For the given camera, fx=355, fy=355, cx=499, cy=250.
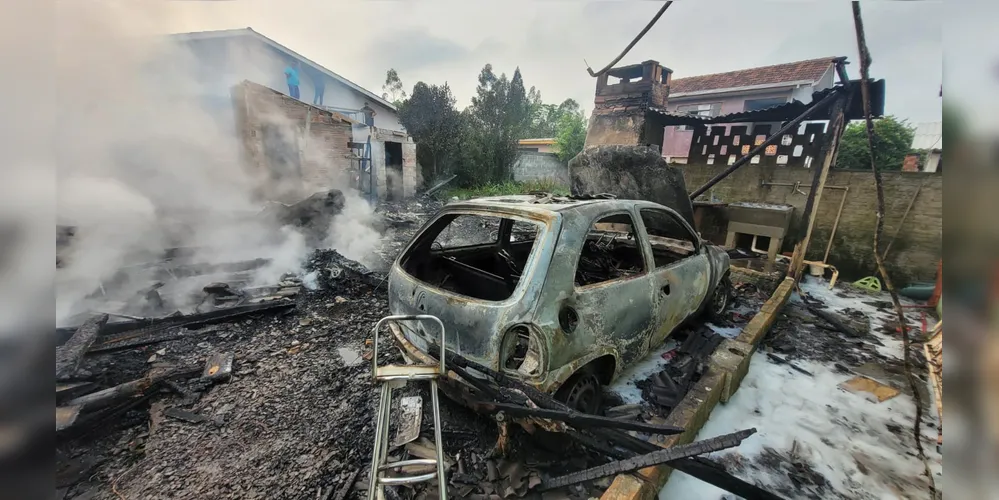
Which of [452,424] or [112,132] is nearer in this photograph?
[452,424]

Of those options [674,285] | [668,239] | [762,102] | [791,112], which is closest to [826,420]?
[674,285]

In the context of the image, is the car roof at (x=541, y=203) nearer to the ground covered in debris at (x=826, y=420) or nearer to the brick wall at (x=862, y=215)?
the ground covered in debris at (x=826, y=420)

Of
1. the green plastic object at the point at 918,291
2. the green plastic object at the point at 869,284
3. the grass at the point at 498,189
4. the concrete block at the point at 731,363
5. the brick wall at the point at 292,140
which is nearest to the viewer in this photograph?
the concrete block at the point at 731,363

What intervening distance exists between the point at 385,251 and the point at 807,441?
23.6ft

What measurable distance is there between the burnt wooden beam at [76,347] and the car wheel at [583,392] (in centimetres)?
379

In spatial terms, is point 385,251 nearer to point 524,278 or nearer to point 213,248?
point 213,248

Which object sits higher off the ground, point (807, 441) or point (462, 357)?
point (462, 357)

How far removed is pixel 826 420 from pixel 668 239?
2.25 meters

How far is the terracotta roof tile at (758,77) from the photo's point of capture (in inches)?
636

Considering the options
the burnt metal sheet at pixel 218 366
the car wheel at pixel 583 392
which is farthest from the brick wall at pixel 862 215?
the burnt metal sheet at pixel 218 366

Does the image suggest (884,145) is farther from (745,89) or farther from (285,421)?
(285,421)

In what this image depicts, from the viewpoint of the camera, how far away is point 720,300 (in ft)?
14.4
